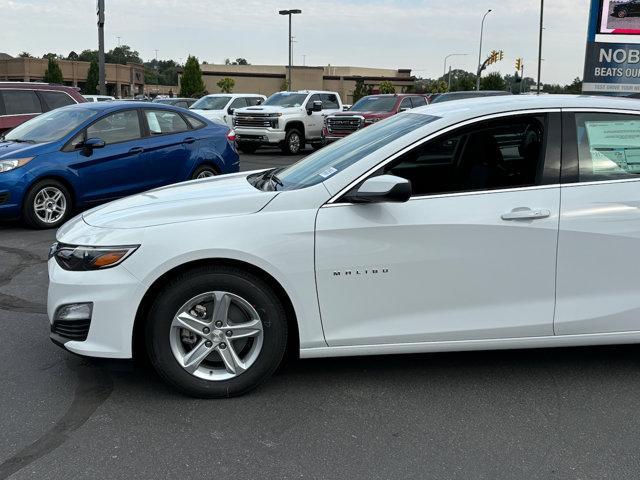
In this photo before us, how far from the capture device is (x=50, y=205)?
8.57m

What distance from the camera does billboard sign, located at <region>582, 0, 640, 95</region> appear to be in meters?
14.9

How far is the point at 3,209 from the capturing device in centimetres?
820

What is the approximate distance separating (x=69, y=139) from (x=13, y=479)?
6.51 m

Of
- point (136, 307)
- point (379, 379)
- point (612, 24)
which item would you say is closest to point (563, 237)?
point (379, 379)

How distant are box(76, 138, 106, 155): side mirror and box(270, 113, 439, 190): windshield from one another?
4858 mm

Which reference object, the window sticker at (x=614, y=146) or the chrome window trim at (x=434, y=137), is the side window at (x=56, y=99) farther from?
the window sticker at (x=614, y=146)

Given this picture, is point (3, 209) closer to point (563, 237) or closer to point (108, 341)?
point (108, 341)

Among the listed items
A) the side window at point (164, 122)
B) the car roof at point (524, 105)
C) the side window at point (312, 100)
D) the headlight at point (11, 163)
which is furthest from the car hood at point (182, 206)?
the side window at point (312, 100)

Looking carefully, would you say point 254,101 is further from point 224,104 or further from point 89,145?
point 89,145

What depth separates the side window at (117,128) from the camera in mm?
8898

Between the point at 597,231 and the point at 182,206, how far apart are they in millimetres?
2289

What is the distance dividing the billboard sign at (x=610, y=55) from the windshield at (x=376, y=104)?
6114mm

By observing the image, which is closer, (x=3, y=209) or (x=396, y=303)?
(x=396, y=303)

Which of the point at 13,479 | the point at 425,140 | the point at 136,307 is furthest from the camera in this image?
the point at 425,140
